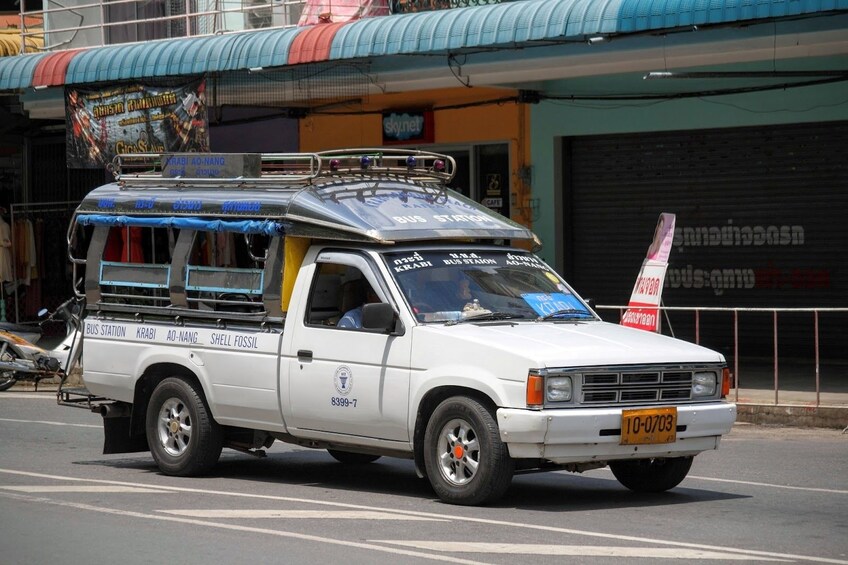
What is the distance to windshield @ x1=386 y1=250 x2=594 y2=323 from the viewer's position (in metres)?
9.94

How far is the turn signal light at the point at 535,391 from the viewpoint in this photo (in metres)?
8.92

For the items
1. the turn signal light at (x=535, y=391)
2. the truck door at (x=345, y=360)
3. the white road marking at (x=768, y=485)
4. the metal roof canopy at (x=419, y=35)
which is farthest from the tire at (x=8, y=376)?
the turn signal light at (x=535, y=391)

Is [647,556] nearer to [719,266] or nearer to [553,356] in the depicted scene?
[553,356]

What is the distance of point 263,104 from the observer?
77.8 feet

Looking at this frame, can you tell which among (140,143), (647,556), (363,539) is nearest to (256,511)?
(363,539)

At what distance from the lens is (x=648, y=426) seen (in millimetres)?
9234

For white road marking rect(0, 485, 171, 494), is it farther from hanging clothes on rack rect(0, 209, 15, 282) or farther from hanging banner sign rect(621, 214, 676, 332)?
hanging clothes on rack rect(0, 209, 15, 282)

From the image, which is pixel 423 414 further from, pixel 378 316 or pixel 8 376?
pixel 8 376

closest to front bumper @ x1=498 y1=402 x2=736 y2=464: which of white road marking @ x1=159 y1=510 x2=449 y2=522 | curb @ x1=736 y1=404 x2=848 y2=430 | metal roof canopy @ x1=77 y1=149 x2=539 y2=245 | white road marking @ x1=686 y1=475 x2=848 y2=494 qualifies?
white road marking @ x1=159 y1=510 x2=449 y2=522

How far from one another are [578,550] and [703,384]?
7.40 ft

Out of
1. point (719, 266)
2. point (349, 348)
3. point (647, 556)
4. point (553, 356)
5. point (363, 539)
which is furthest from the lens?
point (719, 266)

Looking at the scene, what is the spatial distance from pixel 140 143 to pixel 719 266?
30.4ft

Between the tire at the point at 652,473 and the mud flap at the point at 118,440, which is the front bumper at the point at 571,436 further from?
the mud flap at the point at 118,440

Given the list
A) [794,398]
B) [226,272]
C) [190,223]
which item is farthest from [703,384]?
[794,398]
